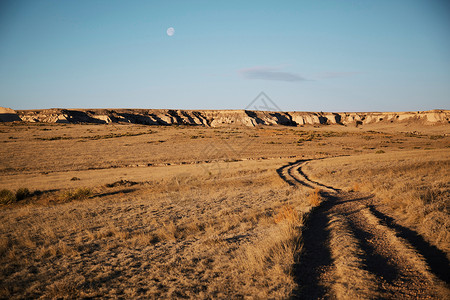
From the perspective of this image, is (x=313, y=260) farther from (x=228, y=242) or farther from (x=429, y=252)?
(x=429, y=252)

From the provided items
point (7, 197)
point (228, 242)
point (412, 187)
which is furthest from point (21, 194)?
point (412, 187)

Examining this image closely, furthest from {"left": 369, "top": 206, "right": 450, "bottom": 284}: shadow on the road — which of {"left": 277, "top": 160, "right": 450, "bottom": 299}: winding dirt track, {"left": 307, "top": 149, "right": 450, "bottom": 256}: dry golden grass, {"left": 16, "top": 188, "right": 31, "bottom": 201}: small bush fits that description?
{"left": 16, "top": 188, "right": 31, "bottom": 201}: small bush

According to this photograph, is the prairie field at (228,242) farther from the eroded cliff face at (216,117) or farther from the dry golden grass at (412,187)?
the eroded cliff face at (216,117)

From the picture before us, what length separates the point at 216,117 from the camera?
114625 millimetres

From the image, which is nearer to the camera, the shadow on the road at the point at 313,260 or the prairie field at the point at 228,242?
the shadow on the road at the point at 313,260

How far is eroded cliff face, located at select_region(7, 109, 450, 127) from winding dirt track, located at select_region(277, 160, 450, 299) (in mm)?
92925

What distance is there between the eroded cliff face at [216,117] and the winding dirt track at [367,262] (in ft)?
305

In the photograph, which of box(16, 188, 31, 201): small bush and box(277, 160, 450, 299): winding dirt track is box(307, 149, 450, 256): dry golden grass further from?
box(16, 188, 31, 201): small bush

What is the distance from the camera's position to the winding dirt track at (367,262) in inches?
178

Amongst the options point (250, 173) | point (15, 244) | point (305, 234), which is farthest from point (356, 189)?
point (15, 244)

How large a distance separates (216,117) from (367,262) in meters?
111

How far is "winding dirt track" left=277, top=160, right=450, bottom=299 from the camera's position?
451cm

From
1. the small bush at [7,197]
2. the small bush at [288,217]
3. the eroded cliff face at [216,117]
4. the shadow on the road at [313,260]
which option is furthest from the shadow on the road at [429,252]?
the eroded cliff face at [216,117]

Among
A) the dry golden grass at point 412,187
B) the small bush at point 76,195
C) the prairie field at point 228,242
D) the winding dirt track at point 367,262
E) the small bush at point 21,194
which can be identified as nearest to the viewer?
the winding dirt track at point 367,262
